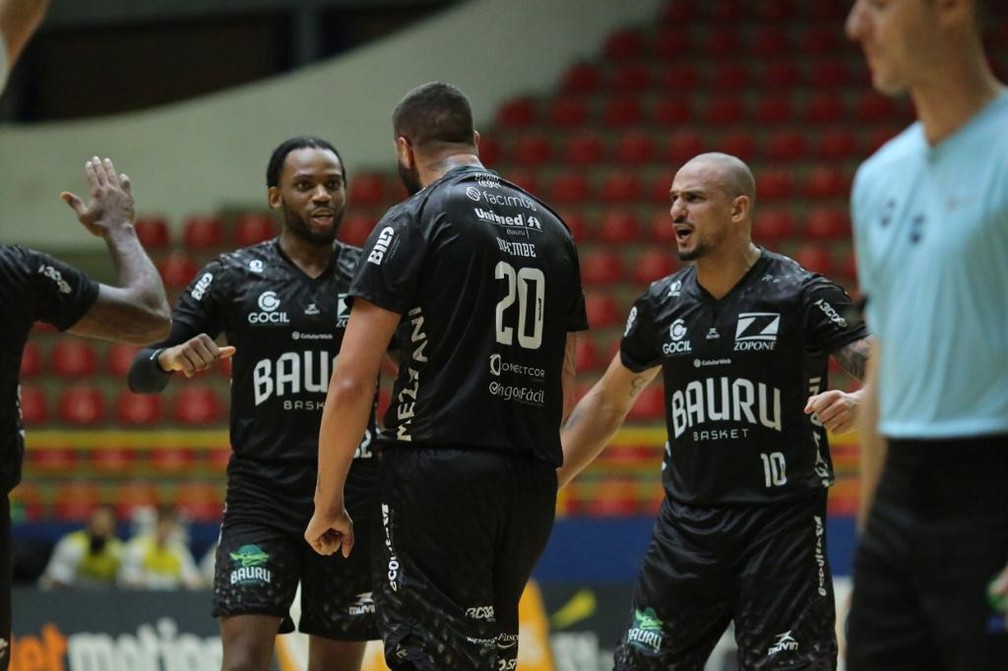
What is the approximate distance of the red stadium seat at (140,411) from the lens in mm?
16531

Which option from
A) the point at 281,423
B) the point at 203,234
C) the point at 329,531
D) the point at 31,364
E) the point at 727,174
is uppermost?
the point at 203,234

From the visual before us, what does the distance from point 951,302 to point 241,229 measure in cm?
1517

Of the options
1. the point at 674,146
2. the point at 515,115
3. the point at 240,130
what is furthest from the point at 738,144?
the point at 240,130

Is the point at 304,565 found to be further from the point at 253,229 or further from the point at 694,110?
the point at 694,110

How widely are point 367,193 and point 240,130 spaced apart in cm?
191

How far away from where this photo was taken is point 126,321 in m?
5.14

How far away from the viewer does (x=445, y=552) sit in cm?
484

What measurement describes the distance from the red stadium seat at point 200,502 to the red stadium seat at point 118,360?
268 centimetres

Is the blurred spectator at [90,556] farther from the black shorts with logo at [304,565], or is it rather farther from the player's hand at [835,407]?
the player's hand at [835,407]

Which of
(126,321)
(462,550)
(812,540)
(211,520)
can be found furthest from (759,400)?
(211,520)

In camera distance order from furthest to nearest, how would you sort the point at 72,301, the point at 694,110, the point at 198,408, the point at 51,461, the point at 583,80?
the point at 583,80 → the point at 694,110 → the point at 198,408 → the point at 51,461 → the point at 72,301

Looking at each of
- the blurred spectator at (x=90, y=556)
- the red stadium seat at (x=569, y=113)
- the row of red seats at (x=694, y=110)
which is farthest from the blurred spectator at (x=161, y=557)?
the red stadium seat at (x=569, y=113)

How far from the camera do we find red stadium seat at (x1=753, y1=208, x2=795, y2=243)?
1656 centimetres

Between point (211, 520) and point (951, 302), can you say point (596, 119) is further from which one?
point (951, 302)
